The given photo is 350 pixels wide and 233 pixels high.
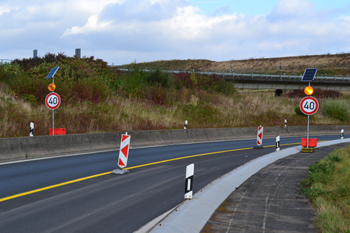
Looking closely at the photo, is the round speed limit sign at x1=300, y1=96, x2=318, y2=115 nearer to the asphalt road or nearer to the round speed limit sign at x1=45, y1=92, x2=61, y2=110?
the asphalt road

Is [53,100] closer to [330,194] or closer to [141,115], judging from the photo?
[141,115]

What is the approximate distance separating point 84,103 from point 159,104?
9.83 metres

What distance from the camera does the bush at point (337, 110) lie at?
4188cm

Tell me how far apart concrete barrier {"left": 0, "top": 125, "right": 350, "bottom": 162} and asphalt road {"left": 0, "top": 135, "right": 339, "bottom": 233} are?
2.98 feet

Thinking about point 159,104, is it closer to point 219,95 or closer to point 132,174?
point 219,95

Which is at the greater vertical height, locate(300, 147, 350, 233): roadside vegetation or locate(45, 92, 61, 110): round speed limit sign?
locate(45, 92, 61, 110): round speed limit sign

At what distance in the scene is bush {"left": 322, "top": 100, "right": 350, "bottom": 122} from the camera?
4188cm

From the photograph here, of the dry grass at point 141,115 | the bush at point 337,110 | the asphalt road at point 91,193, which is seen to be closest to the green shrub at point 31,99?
the dry grass at point 141,115

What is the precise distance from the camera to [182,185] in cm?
984

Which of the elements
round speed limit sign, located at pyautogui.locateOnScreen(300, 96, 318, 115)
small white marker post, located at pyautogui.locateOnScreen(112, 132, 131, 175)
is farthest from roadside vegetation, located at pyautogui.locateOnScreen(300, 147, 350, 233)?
round speed limit sign, located at pyautogui.locateOnScreen(300, 96, 318, 115)

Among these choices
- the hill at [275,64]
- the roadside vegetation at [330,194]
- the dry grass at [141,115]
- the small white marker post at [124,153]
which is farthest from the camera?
the hill at [275,64]

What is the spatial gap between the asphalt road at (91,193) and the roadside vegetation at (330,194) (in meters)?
2.59

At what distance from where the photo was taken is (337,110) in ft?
139

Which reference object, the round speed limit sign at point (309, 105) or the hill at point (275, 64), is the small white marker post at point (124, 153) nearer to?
the round speed limit sign at point (309, 105)
